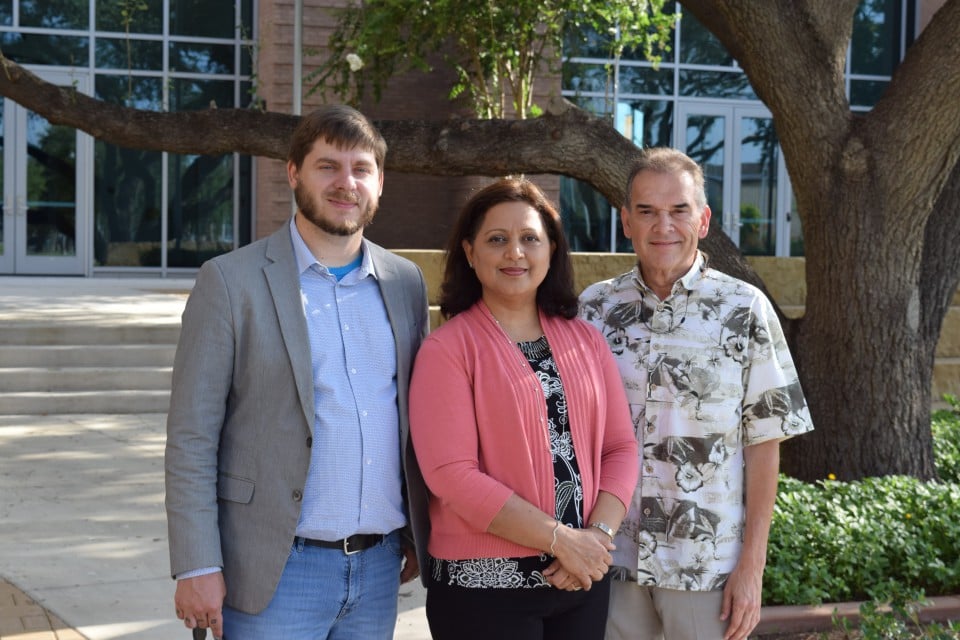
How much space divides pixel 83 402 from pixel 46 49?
30.8 ft

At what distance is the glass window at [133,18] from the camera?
16969 millimetres

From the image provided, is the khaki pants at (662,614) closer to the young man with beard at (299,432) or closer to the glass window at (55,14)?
the young man with beard at (299,432)

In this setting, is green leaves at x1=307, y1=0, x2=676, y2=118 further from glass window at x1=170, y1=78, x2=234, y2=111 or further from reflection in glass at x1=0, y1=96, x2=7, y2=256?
reflection in glass at x1=0, y1=96, x2=7, y2=256

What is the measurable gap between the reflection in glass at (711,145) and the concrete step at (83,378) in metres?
11.5

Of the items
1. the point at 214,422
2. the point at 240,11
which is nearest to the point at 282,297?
the point at 214,422

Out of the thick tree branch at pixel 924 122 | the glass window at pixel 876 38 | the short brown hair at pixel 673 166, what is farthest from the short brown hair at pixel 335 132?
the glass window at pixel 876 38

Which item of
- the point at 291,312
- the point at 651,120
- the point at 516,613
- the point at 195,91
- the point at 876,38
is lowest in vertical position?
the point at 516,613

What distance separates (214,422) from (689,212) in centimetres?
131

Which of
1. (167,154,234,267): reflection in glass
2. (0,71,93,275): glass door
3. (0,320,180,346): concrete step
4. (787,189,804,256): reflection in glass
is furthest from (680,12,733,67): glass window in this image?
(0,320,180,346): concrete step

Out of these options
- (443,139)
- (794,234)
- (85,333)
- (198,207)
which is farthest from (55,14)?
(443,139)

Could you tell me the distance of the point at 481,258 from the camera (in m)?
2.81

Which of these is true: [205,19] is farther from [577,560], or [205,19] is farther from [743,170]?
[577,560]

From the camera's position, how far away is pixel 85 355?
10062mm

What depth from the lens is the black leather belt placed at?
8.81 feet
